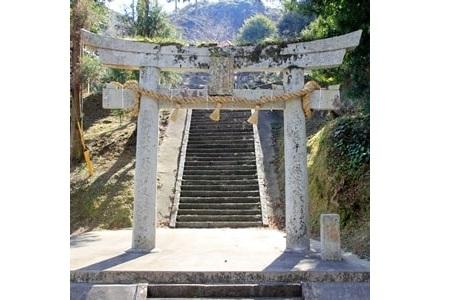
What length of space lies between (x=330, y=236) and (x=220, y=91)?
269 centimetres

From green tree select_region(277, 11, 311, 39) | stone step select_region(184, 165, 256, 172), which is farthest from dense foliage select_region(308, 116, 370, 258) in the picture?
green tree select_region(277, 11, 311, 39)

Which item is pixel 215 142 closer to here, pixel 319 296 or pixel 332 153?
pixel 332 153

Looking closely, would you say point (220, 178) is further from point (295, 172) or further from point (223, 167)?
point (295, 172)

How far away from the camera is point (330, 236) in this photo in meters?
6.22

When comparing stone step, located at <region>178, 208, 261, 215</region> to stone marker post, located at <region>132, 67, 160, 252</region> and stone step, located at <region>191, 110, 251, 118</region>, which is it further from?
stone step, located at <region>191, 110, 251, 118</region>

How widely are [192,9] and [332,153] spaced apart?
65.5 meters

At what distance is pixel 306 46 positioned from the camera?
7109 millimetres

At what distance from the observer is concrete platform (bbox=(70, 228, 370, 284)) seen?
17.9ft

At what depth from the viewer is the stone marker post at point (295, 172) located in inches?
273

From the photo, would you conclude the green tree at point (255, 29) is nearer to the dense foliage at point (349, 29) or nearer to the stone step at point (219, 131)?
the stone step at point (219, 131)

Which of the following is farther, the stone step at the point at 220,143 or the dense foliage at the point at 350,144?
the stone step at the point at 220,143

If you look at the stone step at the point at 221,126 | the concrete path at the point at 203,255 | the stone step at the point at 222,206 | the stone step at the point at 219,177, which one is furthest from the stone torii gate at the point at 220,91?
the stone step at the point at 221,126

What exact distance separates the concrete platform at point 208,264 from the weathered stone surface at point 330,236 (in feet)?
0.56

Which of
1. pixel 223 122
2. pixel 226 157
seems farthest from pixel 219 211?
pixel 223 122
